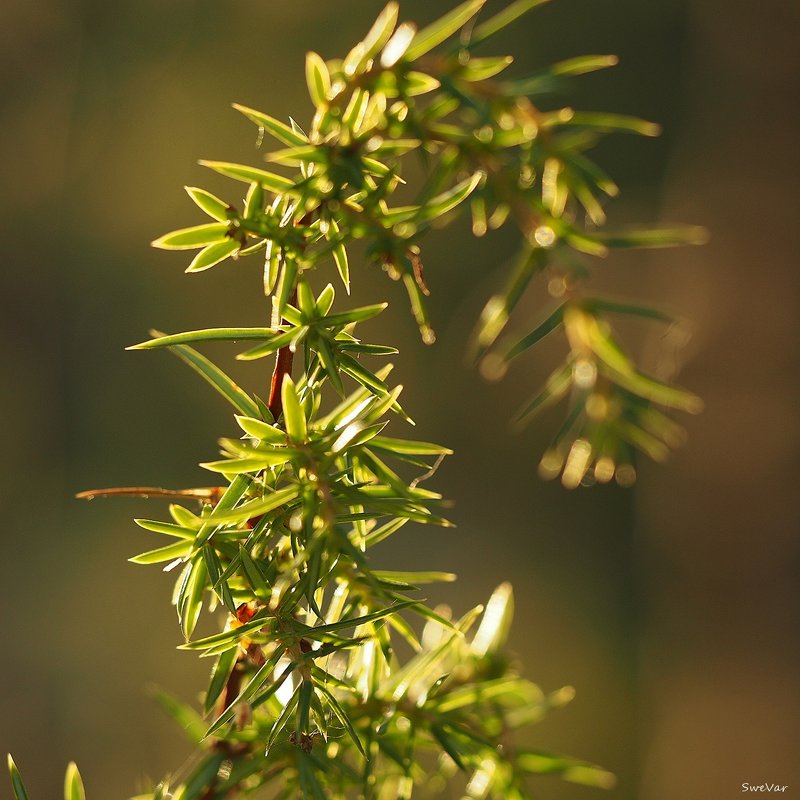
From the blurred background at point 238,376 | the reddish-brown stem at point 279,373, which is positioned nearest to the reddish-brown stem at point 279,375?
the reddish-brown stem at point 279,373

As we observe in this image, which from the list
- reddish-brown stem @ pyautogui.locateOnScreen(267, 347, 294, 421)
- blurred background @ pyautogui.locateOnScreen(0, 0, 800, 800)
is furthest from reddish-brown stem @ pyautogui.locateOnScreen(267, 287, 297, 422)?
blurred background @ pyautogui.locateOnScreen(0, 0, 800, 800)

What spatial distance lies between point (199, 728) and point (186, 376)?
166 cm

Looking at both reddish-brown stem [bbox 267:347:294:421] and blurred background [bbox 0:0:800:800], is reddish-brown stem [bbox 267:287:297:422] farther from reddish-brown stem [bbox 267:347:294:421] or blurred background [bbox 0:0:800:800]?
blurred background [bbox 0:0:800:800]

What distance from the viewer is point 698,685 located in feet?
4.76

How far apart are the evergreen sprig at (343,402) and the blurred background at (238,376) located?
1201mm

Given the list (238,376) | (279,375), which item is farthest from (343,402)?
(238,376)

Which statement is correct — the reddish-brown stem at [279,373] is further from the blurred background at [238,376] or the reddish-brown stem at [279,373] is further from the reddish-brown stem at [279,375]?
the blurred background at [238,376]

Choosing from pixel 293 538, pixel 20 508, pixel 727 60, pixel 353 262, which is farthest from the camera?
pixel 20 508

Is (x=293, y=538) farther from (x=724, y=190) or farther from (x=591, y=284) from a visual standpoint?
(x=591, y=284)

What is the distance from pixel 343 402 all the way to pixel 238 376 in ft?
5.19

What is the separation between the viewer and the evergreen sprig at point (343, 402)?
16cm

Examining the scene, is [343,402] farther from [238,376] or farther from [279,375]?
[238,376]

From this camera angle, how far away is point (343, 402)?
7.6 inches

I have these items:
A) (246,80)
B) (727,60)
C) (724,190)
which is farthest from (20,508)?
(727,60)
